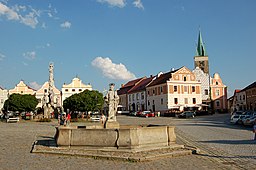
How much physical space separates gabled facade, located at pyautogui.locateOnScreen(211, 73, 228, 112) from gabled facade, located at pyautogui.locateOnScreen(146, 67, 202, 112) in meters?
6.61

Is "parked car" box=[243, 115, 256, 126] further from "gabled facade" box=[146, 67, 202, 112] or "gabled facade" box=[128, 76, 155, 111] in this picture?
"gabled facade" box=[128, 76, 155, 111]

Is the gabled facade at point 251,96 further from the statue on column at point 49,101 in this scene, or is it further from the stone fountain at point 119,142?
the stone fountain at point 119,142

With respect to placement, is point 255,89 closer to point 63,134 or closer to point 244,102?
point 244,102

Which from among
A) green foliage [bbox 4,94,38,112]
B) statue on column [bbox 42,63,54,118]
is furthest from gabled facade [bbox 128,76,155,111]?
statue on column [bbox 42,63,54,118]

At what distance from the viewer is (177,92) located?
64000 mm

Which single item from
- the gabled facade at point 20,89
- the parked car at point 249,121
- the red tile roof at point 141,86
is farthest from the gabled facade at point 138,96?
the parked car at point 249,121

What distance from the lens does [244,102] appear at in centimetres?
6781

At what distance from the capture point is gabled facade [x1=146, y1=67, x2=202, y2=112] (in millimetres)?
63094

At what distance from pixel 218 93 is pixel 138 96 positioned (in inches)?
724

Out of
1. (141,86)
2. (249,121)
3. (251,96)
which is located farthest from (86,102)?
(251,96)

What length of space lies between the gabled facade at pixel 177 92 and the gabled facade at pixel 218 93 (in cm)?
661

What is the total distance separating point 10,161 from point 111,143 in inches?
137

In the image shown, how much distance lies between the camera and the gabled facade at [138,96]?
242ft

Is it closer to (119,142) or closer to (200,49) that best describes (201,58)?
(200,49)
